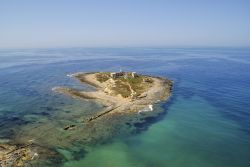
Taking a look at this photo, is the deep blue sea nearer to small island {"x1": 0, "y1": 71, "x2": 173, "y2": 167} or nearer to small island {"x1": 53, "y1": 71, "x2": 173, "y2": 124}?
small island {"x1": 0, "y1": 71, "x2": 173, "y2": 167}

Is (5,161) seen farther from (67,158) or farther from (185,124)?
(185,124)

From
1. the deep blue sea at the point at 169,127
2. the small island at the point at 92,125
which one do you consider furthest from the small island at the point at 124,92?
the deep blue sea at the point at 169,127

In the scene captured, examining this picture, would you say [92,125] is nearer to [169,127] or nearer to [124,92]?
[169,127]

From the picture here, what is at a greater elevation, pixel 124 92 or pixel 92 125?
pixel 124 92

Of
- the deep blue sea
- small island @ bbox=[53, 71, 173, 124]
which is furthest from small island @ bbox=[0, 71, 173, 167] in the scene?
the deep blue sea

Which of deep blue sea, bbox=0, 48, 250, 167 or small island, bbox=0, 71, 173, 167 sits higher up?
small island, bbox=0, 71, 173, 167

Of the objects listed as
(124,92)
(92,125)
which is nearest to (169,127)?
(92,125)

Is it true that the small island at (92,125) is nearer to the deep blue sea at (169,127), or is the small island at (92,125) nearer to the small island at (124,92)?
the small island at (124,92)

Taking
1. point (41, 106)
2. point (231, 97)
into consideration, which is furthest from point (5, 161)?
point (231, 97)
